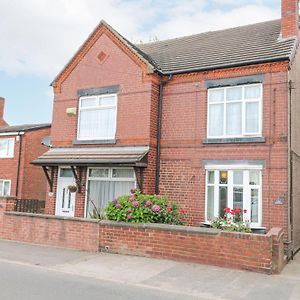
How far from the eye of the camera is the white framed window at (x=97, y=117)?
14.1m

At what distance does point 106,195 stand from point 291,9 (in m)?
9.15

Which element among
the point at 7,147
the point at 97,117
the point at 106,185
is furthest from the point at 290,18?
the point at 7,147

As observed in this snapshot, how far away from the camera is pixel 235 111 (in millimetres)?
12250

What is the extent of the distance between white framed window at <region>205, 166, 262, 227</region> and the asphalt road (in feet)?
18.0

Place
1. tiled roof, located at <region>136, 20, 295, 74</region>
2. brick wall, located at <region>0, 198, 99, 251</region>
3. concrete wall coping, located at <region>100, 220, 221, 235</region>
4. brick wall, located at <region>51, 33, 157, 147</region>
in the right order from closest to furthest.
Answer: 1. concrete wall coping, located at <region>100, 220, 221, 235</region>
2. brick wall, located at <region>0, 198, 99, 251</region>
3. tiled roof, located at <region>136, 20, 295, 74</region>
4. brick wall, located at <region>51, 33, 157, 147</region>

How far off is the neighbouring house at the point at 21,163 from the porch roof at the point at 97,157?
301 inches

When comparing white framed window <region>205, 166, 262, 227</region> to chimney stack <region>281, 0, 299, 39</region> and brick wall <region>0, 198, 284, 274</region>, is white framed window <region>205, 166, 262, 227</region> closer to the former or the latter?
brick wall <region>0, 198, 284, 274</region>

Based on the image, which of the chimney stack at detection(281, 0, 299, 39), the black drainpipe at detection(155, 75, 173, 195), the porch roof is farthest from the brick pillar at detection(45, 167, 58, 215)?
the chimney stack at detection(281, 0, 299, 39)

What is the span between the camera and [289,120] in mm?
11453

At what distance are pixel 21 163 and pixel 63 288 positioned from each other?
16.2 meters

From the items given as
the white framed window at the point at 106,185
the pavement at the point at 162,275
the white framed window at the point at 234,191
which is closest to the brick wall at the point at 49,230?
the pavement at the point at 162,275

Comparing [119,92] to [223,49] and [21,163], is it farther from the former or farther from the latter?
[21,163]

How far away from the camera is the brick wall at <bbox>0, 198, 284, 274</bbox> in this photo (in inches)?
326

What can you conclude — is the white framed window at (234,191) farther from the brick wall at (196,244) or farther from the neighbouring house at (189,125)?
the brick wall at (196,244)
